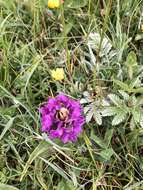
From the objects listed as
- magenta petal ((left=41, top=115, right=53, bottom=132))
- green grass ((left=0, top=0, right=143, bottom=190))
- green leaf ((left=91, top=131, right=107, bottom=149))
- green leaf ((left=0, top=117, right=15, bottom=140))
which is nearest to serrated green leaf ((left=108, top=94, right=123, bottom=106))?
green grass ((left=0, top=0, right=143, bottom=190))

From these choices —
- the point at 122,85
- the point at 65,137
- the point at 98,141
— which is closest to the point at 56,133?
the point at 65,137

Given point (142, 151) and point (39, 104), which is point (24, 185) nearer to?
point (39, 104)

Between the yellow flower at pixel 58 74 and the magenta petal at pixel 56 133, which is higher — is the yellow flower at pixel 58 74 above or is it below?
above

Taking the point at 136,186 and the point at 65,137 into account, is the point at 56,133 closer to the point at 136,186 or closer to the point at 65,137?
the point at 65,137

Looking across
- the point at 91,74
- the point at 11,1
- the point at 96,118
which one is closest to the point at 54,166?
the point at 96,118

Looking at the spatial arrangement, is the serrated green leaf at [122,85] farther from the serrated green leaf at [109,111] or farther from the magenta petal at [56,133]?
the magenta petal at [56,133]

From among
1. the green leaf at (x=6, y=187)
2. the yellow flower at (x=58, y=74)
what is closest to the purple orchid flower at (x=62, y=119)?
the yellow flower at (x=58, y=74)
